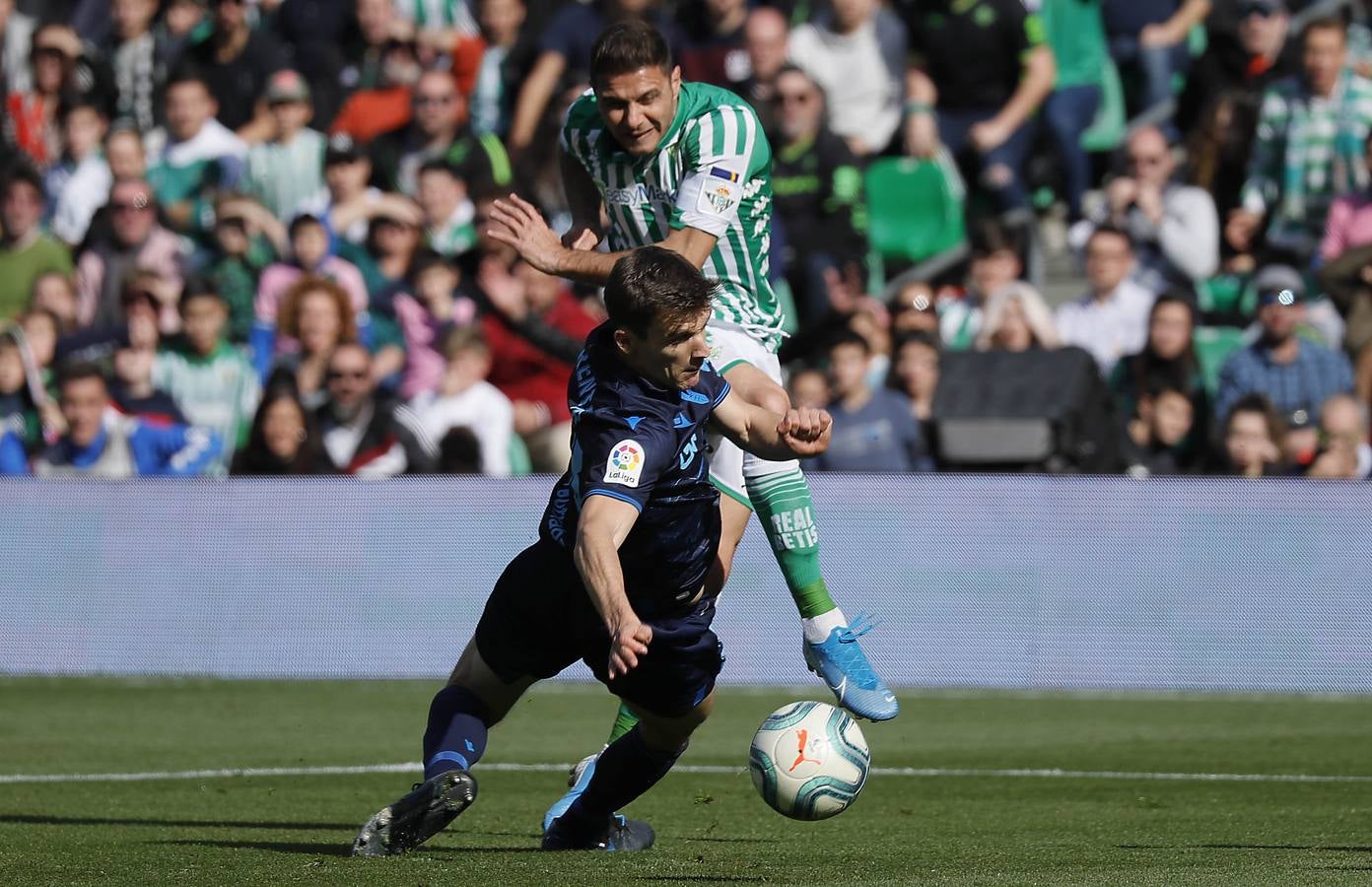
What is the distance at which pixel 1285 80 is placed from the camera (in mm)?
15078

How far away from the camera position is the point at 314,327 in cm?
1529

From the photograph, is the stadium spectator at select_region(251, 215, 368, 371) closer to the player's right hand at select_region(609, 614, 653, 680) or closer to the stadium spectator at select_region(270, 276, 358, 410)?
the stadium spectator at select_region(270, 276, 358, 410)

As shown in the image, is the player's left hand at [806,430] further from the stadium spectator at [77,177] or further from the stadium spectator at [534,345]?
the stadium spectator at [77,177]

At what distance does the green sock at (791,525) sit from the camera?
7902mm

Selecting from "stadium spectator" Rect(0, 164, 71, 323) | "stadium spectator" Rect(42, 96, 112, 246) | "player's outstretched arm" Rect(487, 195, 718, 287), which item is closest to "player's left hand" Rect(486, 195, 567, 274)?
"player's outstretched arm" Rect(487, 195, 718, 287)

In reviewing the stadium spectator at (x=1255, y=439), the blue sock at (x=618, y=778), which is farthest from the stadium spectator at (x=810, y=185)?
the blue sock at (x=618, y=778)

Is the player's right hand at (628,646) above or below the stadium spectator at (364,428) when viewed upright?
above

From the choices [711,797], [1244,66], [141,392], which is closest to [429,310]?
[141,392]

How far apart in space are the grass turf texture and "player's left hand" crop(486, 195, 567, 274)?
6.45ft

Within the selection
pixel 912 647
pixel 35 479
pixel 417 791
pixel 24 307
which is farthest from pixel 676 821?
pixel 24 307

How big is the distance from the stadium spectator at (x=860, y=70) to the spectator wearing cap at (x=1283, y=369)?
424 centimetres

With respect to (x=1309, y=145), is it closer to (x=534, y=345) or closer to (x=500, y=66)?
(x=534, y=345)

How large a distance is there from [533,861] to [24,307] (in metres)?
12.1

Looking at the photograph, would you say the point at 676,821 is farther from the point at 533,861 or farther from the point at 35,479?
the point at 35,479
